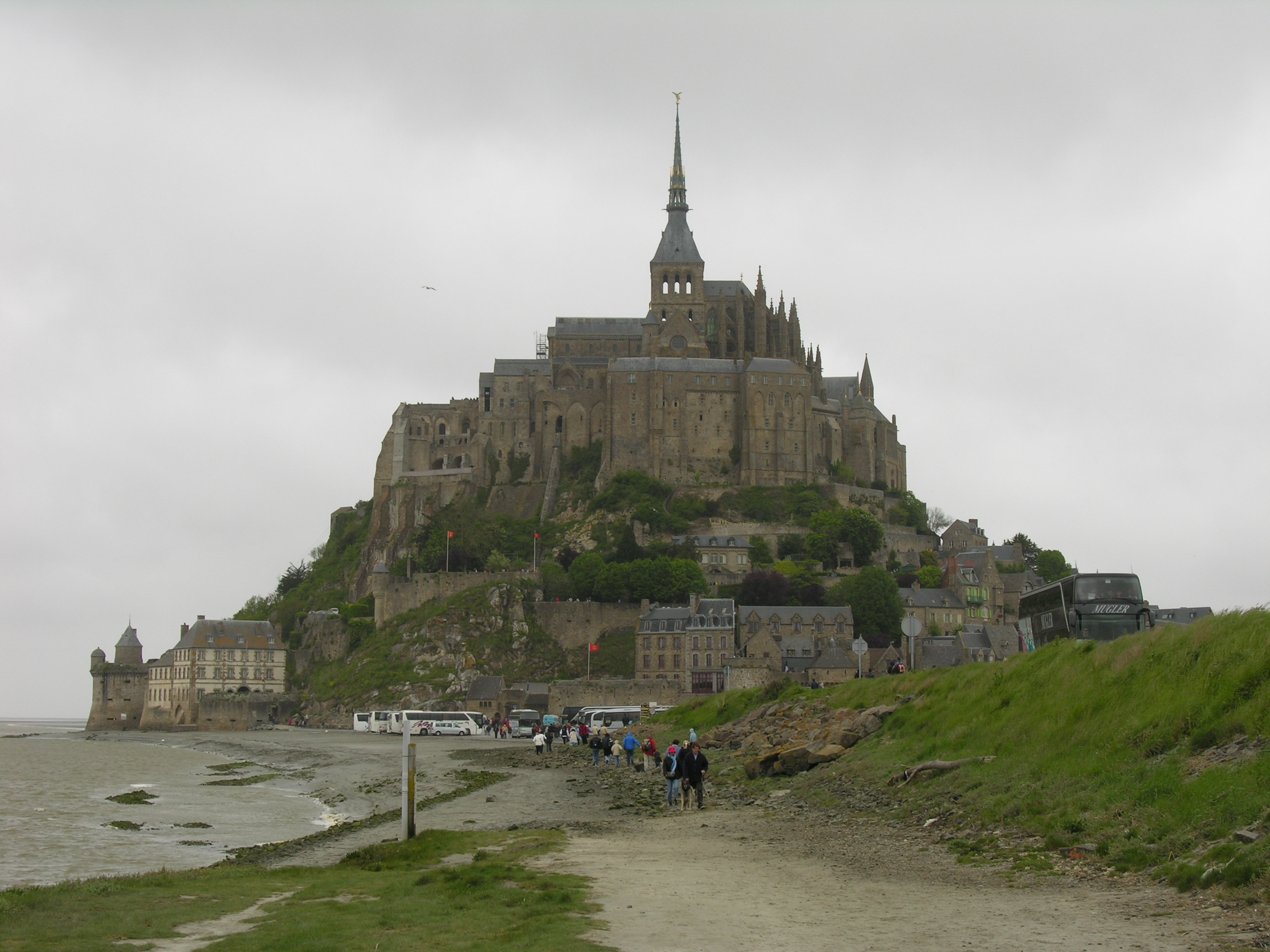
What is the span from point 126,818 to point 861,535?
71.8 m

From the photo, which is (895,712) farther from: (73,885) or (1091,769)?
(73,885)

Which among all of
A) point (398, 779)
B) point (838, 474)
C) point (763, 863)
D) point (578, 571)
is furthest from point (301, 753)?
point (838, 474)

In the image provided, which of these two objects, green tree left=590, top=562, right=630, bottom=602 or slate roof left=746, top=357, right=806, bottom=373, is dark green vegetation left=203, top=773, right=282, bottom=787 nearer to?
green tree left=590, top=562, right=630, bottom=602

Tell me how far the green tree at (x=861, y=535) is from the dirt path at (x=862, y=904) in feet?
261

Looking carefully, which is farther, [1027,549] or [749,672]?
[1027,549]

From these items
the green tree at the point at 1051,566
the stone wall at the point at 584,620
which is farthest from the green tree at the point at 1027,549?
the stone wall at the point at 584,620

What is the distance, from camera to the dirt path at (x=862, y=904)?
37.9 feet

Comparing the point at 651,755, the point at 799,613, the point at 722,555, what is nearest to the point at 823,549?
the point at 722,555

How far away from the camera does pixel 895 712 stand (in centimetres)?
2798

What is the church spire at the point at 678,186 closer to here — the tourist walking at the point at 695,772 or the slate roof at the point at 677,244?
the slate roof at the point at 677,244

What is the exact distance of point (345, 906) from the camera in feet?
50.8

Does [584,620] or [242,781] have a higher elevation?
[584,620]

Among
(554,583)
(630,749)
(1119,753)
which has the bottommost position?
(630,749)

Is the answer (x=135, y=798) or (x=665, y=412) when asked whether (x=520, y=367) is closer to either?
(x=665, y=412)
